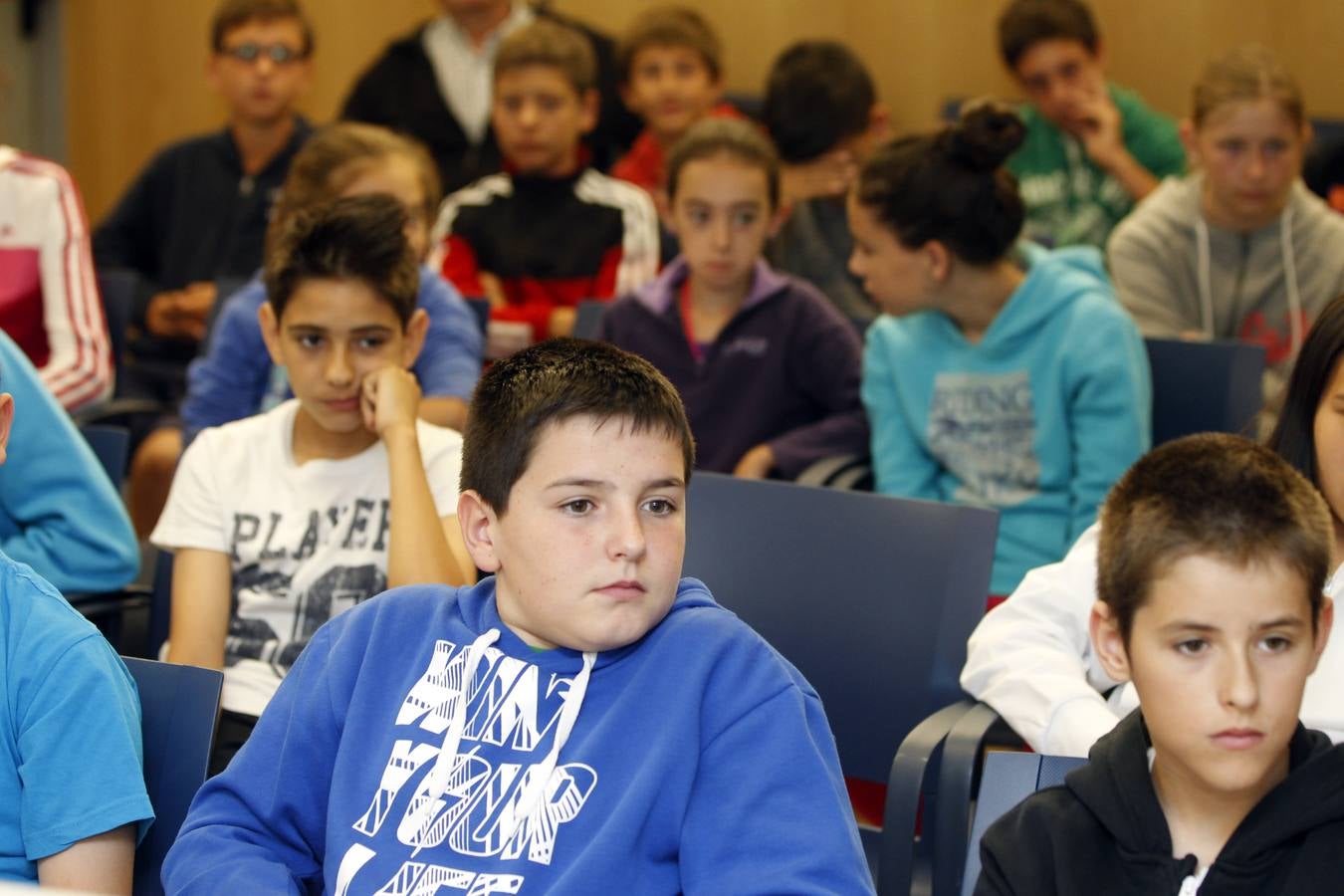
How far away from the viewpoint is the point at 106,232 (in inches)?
173

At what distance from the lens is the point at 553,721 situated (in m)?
1.43

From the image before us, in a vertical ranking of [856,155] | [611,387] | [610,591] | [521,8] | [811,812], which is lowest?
[811,812]

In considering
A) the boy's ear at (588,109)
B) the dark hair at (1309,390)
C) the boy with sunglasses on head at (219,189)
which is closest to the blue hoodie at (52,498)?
the dark hair at (1309,390)

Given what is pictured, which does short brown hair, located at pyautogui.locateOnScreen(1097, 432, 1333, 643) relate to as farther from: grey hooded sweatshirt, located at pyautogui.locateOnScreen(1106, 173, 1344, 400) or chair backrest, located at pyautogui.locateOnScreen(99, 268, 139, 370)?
chair backrest, located at pyautogui.locateOnScreen(99, 268, 139, 370)

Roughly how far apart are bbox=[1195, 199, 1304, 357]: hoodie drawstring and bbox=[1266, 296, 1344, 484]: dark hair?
1.66m

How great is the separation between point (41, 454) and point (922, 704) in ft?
4.15

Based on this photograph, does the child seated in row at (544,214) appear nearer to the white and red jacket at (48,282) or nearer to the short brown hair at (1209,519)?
the white and red jacket at (48,282)

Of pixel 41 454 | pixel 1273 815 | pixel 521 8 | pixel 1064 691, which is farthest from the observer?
pixel 521 8

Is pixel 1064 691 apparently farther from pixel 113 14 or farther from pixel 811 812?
pixel 113 14

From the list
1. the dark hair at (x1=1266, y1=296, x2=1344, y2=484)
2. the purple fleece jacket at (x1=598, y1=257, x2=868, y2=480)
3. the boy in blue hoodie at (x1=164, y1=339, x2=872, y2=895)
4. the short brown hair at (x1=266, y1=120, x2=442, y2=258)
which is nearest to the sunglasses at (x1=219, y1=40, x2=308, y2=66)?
the short brown hair at (x1=266, y1=120, x2=442, y2=258)

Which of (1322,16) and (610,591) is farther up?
(1322,16)

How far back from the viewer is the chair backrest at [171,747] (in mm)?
1543

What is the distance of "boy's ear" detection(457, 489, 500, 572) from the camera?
156 cm

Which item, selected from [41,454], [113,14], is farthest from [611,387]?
[113,14]
